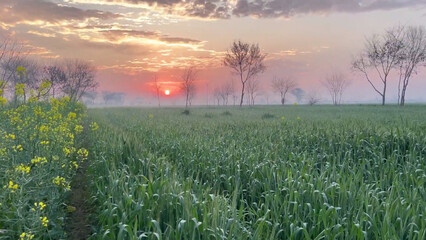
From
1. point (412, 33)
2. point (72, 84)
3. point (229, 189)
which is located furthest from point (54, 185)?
point (72, 84)

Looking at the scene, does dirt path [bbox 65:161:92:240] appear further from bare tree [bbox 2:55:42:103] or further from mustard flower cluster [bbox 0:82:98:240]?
bare tree [bbox 2:55:42:103]

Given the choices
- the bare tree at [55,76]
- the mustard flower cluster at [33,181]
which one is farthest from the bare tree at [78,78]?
the mustard flower cluster at [33,181]

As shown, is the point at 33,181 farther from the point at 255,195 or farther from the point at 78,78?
the point at 78,78

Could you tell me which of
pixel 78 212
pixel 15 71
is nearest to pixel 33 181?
pixel 78 212

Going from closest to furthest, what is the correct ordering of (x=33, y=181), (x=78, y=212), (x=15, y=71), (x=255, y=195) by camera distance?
(x=33, y=181) → (x=78, y=212) → (x=255, y=195) → (x=15, y=71)

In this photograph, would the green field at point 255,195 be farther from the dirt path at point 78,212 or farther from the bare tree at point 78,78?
the bare tree at point 78,78

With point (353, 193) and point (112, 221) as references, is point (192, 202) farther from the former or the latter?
point (353, 193)

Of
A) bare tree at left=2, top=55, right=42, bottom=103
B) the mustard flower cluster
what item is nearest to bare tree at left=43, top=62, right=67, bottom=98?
bare tree at left=2, top=55, right=42, bottom=103

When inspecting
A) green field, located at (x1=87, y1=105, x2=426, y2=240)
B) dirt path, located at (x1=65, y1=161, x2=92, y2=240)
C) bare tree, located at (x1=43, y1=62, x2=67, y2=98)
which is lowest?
dirt path, located at (x1=65, y1=161, x2=92, y2=240)

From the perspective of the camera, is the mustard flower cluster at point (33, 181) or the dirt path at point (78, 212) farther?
the dirt path at point (78, 212)

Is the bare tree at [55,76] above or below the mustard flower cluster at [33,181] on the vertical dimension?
above

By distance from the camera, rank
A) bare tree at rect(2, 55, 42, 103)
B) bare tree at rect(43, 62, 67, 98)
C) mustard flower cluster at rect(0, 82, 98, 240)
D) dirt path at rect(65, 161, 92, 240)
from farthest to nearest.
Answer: bare tree at rect(43, 62, 67, 98), bare tree at rect(2, 55, 42, 103), dirt path at rect(65, 161, 92, 240), mustard flower cluster at rect(0, 82, 98, 240)

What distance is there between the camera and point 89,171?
7.82 meters

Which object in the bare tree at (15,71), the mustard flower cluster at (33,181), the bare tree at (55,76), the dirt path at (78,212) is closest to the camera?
the mustard flower cluster at (33,181)
